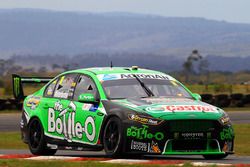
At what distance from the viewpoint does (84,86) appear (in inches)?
547

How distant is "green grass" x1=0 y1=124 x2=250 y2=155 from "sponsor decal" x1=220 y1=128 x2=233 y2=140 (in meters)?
4.10

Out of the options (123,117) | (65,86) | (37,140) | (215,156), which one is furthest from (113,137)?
(37,140)

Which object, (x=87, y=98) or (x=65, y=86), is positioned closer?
(x=87, y=98)

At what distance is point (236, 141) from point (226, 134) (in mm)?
9246

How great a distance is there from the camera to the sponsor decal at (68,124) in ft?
43.5

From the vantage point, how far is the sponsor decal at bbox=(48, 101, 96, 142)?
1327 centimetres

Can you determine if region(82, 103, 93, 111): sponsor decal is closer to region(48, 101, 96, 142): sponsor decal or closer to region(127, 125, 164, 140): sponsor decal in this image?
region(48, 101, 96, 142): sponsor decal

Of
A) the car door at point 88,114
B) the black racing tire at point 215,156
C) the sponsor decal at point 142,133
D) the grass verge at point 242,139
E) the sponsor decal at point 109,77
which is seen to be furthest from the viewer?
the grass verge at point 242,139

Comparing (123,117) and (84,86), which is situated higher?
(84,86)

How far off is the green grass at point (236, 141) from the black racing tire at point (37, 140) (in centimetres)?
410

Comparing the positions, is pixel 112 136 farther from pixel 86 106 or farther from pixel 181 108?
pixel 181 108

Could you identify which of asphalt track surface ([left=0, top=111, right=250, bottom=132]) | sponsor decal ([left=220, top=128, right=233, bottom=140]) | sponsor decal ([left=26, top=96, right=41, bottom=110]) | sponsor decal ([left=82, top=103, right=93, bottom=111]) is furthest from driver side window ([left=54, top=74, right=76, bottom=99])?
asphalt track surface ([left=0, top=111, right=250, bottom=132])

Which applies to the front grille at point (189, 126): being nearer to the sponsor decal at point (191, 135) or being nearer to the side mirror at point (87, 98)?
the sponsor decal at point (191, 135)

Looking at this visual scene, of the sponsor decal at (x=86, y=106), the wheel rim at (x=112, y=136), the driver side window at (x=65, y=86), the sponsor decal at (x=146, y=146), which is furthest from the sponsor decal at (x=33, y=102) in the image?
the sponsor decal at (x=146, y=146)
